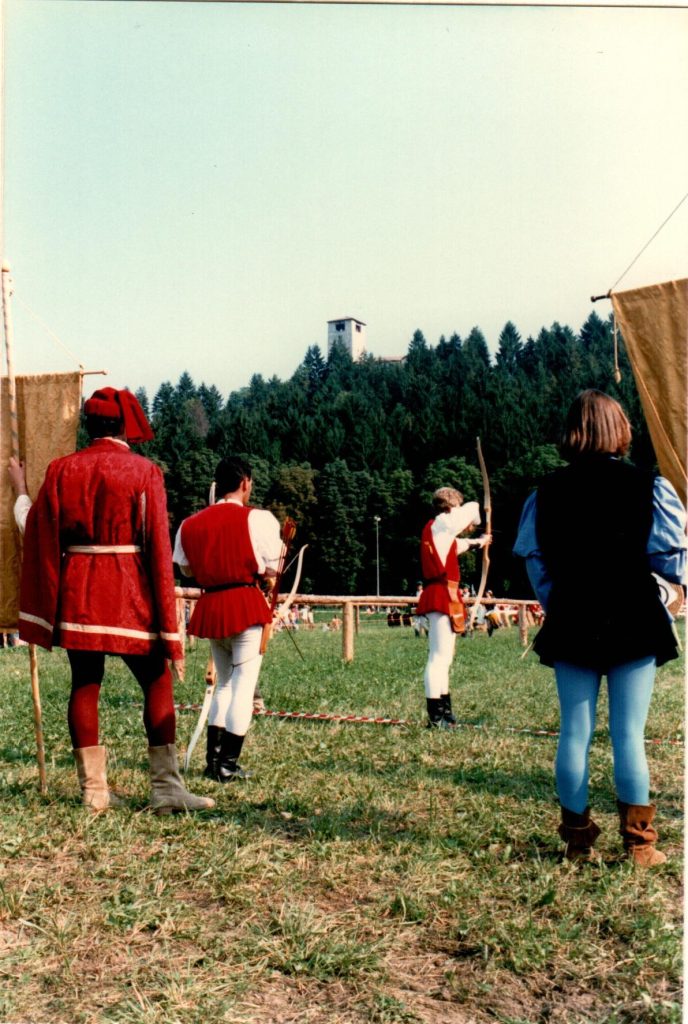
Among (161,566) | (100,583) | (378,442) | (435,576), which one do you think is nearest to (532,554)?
(161,566)

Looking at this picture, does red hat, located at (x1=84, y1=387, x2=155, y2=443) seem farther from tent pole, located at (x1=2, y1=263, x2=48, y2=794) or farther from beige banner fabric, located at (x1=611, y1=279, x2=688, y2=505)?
beige banner fabric, located at (x1=611, y1=279, x2=688, y2=505)

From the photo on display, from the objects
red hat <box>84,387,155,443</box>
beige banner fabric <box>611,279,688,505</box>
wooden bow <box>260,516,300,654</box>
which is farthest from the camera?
wooden bow <box>260,516,300,654</box>

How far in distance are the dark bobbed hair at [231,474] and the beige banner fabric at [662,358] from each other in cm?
215

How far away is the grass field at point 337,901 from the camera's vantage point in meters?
2.33

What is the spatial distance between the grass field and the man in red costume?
24 cm

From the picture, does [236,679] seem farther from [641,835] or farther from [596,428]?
[596,428]

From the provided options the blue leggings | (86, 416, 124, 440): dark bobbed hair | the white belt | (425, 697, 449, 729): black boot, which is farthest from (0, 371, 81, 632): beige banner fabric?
(425, 697, 449, 729): black boot

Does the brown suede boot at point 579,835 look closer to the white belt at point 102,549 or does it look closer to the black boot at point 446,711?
the white belt at point 102,549

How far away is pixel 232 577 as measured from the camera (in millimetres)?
4934

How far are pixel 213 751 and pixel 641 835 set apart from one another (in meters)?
2.43

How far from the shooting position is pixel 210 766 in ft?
15.8

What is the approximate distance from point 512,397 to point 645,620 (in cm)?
7740

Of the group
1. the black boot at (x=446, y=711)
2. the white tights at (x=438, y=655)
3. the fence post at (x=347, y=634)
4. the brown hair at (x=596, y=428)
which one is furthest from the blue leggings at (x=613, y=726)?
the fence post at (x=347, y=634)

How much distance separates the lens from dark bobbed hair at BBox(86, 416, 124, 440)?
4082mm
